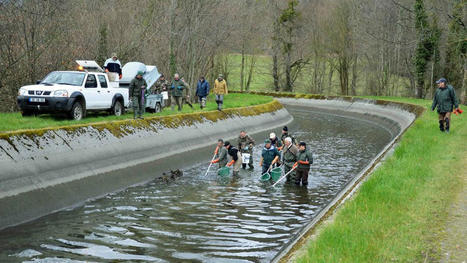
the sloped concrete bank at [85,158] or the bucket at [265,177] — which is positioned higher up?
the sloped concrete bank at [85,158]

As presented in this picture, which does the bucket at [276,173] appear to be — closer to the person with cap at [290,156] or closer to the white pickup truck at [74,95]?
the person with cap at [290,156]

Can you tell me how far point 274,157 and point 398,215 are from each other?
1019 centimetres

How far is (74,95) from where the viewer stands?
21.9 meters

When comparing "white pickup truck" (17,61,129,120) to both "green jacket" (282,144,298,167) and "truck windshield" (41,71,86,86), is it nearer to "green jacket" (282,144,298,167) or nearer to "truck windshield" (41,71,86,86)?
"truck windshield" (41,71,86,86)

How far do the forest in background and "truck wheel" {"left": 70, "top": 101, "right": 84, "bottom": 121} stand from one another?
579 cm

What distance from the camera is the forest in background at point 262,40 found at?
94.7 feet

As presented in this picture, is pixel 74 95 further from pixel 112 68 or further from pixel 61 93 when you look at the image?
pixel 112 68

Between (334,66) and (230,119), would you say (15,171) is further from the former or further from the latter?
(334,66)

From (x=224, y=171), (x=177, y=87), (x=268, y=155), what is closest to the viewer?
(x=268, y=155)

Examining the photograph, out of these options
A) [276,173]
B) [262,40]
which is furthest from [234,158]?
[262,40]

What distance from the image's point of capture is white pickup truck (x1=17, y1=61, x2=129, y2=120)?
2106cm

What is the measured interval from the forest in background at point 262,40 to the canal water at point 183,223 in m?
12.8

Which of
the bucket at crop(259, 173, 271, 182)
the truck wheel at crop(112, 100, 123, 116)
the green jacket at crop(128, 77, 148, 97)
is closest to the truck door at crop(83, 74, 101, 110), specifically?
the green jacket at crop(128, 77, 148, 97)

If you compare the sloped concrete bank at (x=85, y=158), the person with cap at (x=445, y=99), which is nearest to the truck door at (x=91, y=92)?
the sloped concrete bank at (x=85, y=158)
